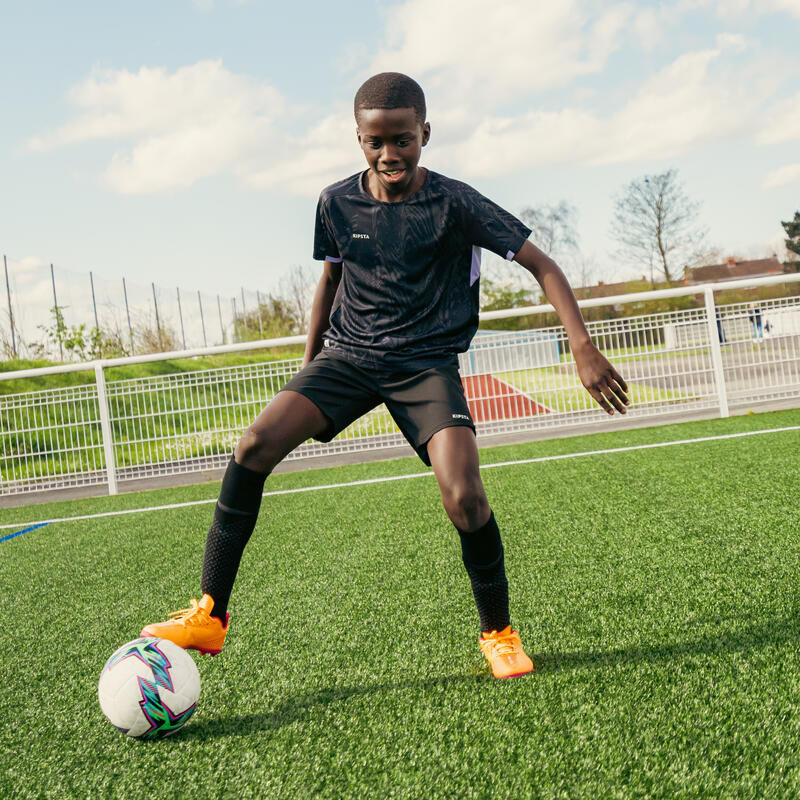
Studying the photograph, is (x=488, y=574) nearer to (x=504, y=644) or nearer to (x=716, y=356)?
(x=504, y=644)

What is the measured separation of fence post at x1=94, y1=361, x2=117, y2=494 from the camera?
8.89 meters

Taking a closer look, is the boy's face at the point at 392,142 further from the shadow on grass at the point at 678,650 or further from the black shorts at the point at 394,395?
the shadow on grass at the point at 678,650

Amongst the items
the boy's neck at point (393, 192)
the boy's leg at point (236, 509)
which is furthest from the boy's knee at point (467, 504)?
the boy's neck at point (393, 192)

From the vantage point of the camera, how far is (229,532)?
2.68 m

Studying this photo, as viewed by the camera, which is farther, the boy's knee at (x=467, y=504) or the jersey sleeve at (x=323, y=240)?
the jersey sleeve at (x=323, y=240)

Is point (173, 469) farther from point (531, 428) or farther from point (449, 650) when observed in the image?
point (449, 650)

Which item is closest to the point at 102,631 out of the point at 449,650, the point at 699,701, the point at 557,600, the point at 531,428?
the point at 449,650

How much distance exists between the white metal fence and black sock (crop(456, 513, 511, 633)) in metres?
6.78

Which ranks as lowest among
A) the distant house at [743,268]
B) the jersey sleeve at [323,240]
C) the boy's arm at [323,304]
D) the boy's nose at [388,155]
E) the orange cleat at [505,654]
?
the orange cleat at [505,654]

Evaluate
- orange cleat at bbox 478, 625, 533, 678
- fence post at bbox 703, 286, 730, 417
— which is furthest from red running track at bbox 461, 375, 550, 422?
orange cleat at bbox 478, 625, 533, 678

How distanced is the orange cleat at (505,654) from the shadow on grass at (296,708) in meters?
0.05

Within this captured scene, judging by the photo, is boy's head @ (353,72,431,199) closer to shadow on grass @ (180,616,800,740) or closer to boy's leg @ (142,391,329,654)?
boy's leg @ (142,391,329,654)

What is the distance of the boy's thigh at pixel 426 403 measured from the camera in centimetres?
261

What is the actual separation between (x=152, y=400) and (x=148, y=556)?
469 centimetres
